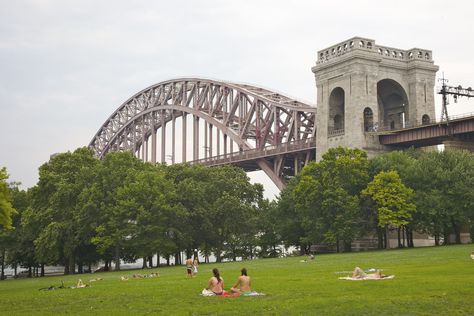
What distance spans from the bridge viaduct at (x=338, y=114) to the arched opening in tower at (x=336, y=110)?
12 cm

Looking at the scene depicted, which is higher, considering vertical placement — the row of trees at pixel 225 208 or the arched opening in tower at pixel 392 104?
the arched opening in tower at pixel 392 104

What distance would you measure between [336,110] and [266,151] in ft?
53.4

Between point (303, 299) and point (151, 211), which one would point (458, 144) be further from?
point (303, 299)

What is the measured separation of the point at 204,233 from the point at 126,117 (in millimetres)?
88472

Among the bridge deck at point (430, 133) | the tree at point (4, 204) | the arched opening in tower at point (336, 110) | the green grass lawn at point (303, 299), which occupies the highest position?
the arched opening in tower at point (336, 110)

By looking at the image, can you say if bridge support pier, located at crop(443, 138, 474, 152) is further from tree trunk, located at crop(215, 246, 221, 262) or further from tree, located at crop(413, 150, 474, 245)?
tree trunk, located at crop(215, 246, 221, 262)

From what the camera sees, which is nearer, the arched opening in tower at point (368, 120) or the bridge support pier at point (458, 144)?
the bridge support pier at point (458, 144)

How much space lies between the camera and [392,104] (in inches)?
3056

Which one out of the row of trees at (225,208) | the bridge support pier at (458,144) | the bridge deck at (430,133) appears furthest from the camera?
the bridge support pier at (458,144)

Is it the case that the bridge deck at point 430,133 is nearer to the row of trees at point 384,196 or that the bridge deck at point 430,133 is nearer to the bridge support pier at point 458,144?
the bridge support pier at point 458,144

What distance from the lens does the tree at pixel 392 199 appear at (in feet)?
178

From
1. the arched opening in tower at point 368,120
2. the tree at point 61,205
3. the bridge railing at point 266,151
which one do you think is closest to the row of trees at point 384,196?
the arched opening in tower at point 368,120

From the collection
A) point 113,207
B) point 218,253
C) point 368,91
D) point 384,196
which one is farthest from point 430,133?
point 113,207

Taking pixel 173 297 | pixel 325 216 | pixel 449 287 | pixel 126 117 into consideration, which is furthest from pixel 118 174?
pixel 126 117
